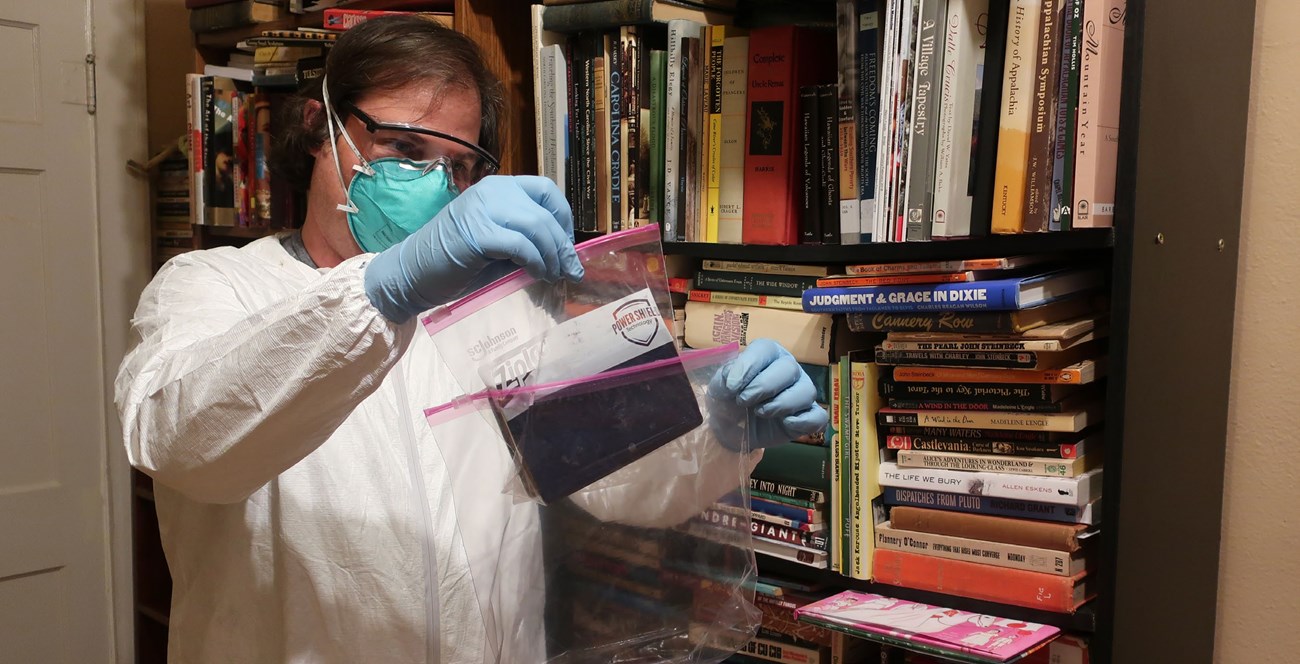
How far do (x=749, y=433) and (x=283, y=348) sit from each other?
0.52 metres

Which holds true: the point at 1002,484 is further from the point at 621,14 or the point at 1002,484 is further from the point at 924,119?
Result: the point at 621,14

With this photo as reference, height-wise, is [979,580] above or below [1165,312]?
below

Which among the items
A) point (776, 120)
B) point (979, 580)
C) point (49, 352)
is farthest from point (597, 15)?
point (49, 352)

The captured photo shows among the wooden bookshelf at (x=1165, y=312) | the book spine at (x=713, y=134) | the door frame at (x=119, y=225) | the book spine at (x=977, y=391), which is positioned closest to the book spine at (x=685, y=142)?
the book spine at (x=713, y=134)

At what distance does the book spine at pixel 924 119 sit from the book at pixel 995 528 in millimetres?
354

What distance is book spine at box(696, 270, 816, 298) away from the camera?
1.38 m

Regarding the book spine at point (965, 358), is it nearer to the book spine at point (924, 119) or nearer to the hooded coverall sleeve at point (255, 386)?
the book spine at point (924, 119)

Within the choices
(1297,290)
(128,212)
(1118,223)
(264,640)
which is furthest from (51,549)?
(1297,290)

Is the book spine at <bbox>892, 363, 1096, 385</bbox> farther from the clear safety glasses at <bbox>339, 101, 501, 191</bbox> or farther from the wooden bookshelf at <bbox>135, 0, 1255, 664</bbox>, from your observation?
the clear safety glasses at <bbox>339, 101, 501, 191</bbox>

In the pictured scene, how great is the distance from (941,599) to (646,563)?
1.51ft

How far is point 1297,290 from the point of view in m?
1.30

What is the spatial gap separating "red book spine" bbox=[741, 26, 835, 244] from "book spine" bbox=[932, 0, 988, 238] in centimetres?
23

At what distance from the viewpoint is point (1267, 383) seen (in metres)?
1.33

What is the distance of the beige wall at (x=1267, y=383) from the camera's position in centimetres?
130
